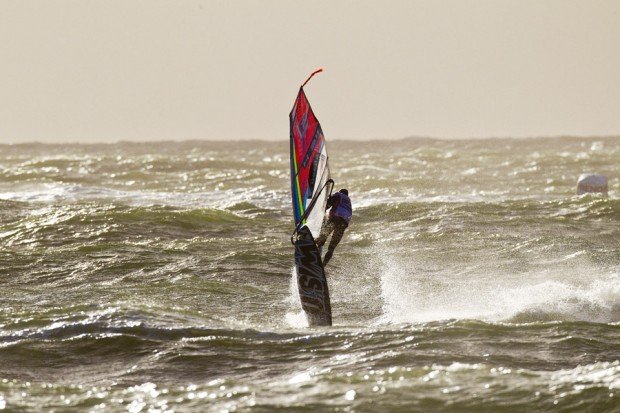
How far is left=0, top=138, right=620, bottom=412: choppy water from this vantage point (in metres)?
9.79

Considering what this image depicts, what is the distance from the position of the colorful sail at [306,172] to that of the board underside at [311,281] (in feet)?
0.98

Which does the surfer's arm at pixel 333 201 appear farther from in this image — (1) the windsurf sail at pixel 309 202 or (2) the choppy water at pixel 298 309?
(2) the choppy water at pixel 298 309

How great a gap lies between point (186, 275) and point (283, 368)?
6.37 meters

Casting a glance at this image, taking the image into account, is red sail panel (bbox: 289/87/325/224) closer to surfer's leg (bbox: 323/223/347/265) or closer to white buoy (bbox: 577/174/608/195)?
surfer's leg (bbox: 323/223/347/265)

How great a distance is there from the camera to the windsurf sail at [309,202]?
13.2 meters

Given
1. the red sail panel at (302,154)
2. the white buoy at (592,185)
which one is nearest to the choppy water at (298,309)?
the white buoy at (592,185)

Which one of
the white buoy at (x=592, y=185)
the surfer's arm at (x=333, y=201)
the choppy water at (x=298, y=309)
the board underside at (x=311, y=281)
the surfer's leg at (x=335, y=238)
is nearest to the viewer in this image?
the choppy water at (x=298, y=309)

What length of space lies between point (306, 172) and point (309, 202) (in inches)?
18.7

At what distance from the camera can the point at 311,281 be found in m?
13.3

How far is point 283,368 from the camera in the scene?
1062 cm

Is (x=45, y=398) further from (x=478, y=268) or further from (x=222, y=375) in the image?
(x=478, y=268)

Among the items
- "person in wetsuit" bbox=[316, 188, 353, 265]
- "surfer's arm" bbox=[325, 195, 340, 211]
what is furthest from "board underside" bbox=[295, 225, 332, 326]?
"surfer's arm" bbox=[325, 195, 340, 211]

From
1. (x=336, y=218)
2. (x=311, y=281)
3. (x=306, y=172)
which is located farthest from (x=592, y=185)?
(x=311, y=281)

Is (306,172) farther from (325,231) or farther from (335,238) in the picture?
(335,238)
